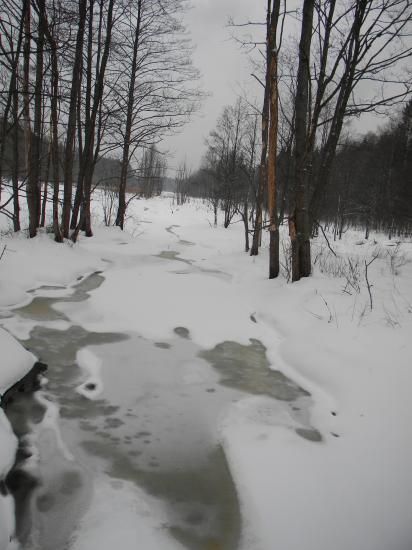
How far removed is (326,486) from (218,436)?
908 mm

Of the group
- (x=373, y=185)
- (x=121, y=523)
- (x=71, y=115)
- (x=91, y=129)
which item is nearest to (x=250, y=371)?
(x=121, y=523)

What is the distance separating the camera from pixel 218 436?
3.02 meters

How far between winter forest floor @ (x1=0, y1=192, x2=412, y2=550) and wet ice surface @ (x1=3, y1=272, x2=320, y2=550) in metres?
0.01

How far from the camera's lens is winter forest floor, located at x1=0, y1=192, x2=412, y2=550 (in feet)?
7.09

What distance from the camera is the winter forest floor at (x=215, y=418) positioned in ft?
7.09

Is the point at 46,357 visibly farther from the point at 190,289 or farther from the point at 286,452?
the point at 190,289

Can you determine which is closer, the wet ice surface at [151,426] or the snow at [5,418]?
the snow at [5,418]

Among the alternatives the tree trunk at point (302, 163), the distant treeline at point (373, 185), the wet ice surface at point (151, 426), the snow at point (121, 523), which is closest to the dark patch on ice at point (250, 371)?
the wet ice surface at point (151, 426)

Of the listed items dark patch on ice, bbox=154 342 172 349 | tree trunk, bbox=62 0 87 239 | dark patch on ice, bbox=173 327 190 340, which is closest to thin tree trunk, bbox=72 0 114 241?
tree trunk, bbox=62 0 87 239

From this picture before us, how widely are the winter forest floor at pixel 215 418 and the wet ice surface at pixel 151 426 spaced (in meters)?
0.01

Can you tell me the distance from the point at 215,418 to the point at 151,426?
1.91 feet

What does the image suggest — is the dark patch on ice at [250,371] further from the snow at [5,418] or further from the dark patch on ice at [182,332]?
the snow at [5,418]

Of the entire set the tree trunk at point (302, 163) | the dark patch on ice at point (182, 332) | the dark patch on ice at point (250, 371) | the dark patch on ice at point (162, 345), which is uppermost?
the tree trunk at point (302, 163)

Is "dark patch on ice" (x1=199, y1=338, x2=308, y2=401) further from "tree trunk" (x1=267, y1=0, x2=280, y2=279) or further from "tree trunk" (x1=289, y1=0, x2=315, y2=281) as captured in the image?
"tree trunk" (x1=267, y1=0, x2=280, y2=279)
